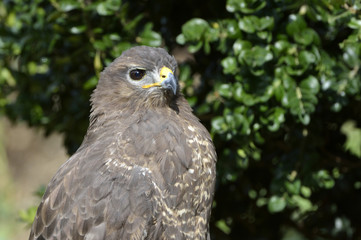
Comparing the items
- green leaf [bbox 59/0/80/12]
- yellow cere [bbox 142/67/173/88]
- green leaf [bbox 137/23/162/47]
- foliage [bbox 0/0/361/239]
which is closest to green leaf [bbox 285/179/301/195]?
foliage [bbox 0/0/361/239]

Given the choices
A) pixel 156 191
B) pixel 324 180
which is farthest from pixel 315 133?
pixel 156 191

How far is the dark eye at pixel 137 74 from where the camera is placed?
3.41 metres

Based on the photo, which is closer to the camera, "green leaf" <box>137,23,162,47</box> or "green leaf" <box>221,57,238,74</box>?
"green leaf" <box>221,57,238,74</box>

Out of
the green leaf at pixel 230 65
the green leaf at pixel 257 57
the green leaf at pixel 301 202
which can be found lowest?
the green leaf at pixel 301 202

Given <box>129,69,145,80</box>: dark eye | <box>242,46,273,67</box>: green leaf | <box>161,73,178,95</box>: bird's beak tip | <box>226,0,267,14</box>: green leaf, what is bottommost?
<box>129,69,145,80</box>: dark eye

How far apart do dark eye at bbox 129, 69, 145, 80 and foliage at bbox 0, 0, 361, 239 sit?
326 millimetres

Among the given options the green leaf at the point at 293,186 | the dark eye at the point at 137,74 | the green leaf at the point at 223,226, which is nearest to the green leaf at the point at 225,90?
the dark eye at the point at 137,74

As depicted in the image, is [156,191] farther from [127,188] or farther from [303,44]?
[303,44]

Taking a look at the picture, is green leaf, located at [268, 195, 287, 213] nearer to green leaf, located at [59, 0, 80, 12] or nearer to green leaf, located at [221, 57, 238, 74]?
green leaf, located at [221, 57, 238, 74]

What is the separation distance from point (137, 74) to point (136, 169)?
0.59 m

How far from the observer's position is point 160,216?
3.08 m

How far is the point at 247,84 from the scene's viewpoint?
3.44 metres

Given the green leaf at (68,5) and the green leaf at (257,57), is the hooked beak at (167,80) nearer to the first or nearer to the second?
the green leaf at (257,57)

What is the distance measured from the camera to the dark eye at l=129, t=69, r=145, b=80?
3411 mm
